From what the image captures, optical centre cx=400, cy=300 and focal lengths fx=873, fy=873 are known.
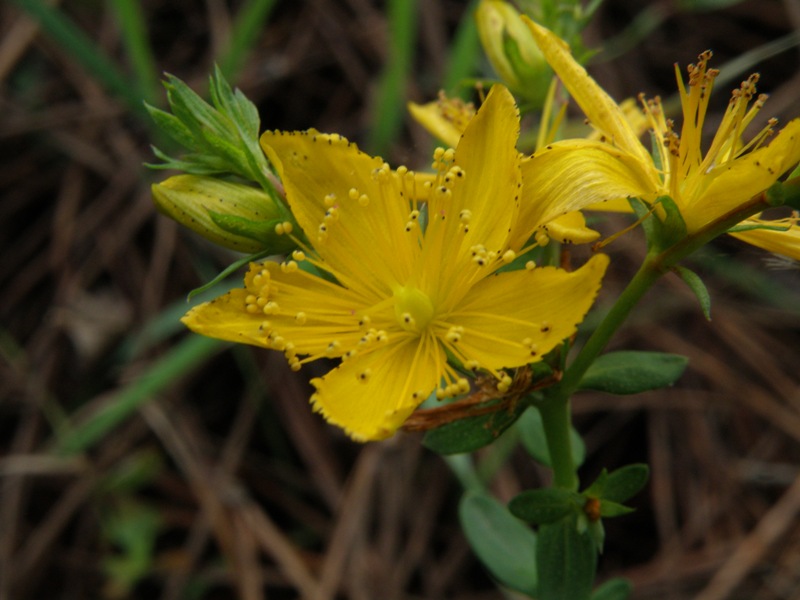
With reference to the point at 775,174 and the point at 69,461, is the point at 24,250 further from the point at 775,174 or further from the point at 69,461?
the point at 775,174

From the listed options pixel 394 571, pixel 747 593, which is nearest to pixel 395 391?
pixel 394 571

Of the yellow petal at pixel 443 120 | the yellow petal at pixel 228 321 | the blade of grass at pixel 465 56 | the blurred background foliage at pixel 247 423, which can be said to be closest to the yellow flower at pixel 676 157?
the yellow petal at pixel 443 120

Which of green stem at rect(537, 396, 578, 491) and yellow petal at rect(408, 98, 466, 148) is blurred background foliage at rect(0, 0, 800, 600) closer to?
yellow petal at rect(408, 98, 466, 148)

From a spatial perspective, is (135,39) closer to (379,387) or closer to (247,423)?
(247,423)

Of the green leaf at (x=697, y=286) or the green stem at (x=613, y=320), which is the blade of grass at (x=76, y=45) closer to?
the green stem at (x=613, y=320)

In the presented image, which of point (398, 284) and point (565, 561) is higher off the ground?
point (398, 284)

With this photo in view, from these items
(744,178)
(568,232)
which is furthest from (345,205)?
(744,178)
